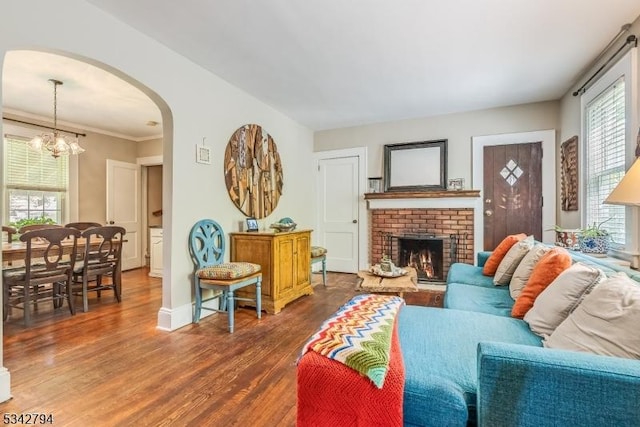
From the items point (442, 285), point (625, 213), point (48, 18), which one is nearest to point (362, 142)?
point (442, 285)

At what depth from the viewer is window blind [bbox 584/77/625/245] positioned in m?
2.53

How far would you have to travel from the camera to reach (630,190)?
59.1 inches

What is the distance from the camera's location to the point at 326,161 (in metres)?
5.35

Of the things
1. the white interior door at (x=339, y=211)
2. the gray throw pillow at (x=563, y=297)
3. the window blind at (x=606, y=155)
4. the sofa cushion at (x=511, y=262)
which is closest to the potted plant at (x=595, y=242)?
the window blind at (x=606, y=155)

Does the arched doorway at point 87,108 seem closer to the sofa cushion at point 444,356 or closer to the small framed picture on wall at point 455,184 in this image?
the sofa cushion at point 444,356

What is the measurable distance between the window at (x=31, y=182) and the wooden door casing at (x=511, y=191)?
6233 millimetres

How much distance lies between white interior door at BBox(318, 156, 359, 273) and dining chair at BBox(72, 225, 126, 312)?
9.74ft

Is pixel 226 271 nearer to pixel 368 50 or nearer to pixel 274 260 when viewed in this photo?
pixel 274 260

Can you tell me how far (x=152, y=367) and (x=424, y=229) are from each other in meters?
3.76

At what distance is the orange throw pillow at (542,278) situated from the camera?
1723 millimetres

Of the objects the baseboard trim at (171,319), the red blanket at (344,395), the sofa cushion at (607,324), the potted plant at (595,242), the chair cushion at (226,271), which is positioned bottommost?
the baseboard trim at (171,319)

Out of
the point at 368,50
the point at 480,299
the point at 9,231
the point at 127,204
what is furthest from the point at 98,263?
the point at 480,299

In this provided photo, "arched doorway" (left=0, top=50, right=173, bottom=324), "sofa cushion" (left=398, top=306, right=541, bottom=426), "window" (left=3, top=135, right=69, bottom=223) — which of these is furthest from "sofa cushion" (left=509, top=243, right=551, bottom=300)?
"window" (left=3, top=135, right=69, bottom=223)

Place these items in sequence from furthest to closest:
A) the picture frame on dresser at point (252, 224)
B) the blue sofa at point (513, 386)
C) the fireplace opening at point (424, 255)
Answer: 1. the fireplace opening at point (424, 255)
2. the picture frame on dresser at point (252, 224)
3. the blue sofa at point (513, 386)
